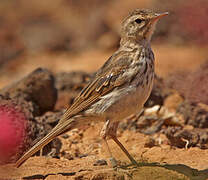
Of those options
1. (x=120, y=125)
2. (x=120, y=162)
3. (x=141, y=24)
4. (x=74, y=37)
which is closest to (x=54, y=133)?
(x=120, y=162)

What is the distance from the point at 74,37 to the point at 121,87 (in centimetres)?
1264

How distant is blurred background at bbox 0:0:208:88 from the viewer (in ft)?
44.8

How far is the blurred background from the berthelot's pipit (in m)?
5.85

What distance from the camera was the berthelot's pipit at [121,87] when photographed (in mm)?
5281

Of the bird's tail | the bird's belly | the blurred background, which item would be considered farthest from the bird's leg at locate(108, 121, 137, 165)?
the blurred background

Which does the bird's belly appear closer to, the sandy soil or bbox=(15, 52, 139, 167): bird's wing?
bbox=(15, 52, 139, 167): bird's wing

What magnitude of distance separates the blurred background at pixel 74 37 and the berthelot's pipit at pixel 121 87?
585 cm

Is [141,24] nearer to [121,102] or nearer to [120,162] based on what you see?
[121,102]

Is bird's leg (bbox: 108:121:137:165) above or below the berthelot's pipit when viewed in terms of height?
below

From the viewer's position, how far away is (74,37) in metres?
17.8

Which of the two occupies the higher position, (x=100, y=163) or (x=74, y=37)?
(x=74, y=37)

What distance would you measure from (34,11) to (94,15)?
355 centimetres

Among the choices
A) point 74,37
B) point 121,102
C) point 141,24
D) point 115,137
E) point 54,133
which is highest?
point 74,37

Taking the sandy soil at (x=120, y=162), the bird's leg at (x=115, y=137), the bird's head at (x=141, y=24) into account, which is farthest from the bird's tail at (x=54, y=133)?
the bird's head at (x=141, y=24)
